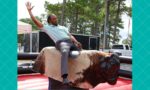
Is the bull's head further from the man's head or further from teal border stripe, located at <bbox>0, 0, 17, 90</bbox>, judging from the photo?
teal border stripe, located at <bbox>0, 0, 17, 90</bbox>

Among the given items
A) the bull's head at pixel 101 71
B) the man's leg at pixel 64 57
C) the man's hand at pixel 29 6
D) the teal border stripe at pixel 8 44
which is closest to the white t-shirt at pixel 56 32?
the man's leg at pixel 64 57

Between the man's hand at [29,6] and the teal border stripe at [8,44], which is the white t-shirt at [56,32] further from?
the teal border stripe at [8,44]

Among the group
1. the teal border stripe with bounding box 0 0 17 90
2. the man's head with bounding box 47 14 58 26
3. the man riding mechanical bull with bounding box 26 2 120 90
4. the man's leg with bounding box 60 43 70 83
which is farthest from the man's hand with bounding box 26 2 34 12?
the teal border stripe with bounding box 0 0 17 90

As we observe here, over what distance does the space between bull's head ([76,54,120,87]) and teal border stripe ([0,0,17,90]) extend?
6.35 feet

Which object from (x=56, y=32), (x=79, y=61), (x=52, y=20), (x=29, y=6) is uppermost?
(x=29, y=6)

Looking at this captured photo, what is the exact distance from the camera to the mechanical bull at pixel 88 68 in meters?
3.49

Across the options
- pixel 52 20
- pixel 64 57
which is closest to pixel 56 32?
pixel 52 20

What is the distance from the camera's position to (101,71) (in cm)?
353

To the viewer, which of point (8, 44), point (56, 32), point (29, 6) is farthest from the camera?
point (56, 32)

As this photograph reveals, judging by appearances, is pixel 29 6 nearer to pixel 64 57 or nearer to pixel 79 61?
pixel 64 57

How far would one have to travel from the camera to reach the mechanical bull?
3494 millimetres

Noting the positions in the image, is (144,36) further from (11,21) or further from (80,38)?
(80,38)

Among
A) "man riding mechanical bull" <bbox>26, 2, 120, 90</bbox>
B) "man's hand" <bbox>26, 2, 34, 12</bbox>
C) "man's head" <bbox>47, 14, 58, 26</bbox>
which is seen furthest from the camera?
"man's head" <bbox>47, 14, 58, 26</bbox>

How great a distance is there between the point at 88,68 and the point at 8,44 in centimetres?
197
